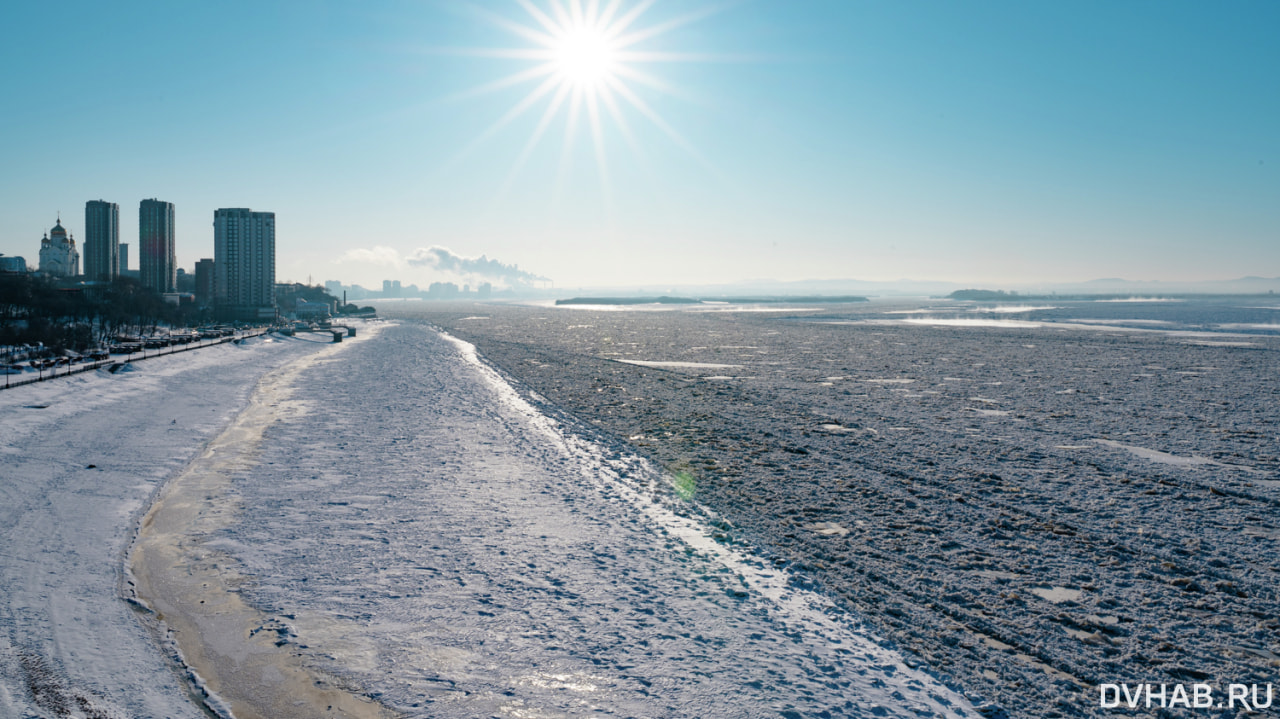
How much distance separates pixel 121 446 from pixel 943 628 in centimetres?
1692

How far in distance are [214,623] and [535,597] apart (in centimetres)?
322

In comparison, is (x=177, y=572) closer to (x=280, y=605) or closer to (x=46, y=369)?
(x=280, y=605)

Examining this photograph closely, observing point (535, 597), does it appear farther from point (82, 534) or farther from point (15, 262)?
point (15, 262)

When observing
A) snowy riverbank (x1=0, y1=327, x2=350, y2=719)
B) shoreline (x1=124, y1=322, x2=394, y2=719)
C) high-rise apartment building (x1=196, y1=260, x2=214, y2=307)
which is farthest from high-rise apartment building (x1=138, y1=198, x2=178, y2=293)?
shoreline (x1=124, y1=322, x2=394, y2=719)

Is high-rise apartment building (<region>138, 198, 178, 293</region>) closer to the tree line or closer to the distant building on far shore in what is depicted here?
the distant building on far shore

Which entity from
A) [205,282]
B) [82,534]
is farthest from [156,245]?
[82,534]

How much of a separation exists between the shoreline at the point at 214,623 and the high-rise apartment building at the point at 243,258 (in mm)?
160883

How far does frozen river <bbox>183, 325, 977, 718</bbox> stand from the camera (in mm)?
5594

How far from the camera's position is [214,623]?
690cm

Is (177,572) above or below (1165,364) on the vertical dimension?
below

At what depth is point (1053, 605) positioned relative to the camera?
275 inches

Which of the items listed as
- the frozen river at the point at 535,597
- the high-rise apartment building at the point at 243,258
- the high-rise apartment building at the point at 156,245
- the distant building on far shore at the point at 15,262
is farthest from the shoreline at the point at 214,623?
the high-rise apartment building at the point at 156,245

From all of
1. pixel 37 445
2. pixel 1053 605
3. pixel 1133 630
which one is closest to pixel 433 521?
pixel 1053 605

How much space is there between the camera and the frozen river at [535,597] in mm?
5594
